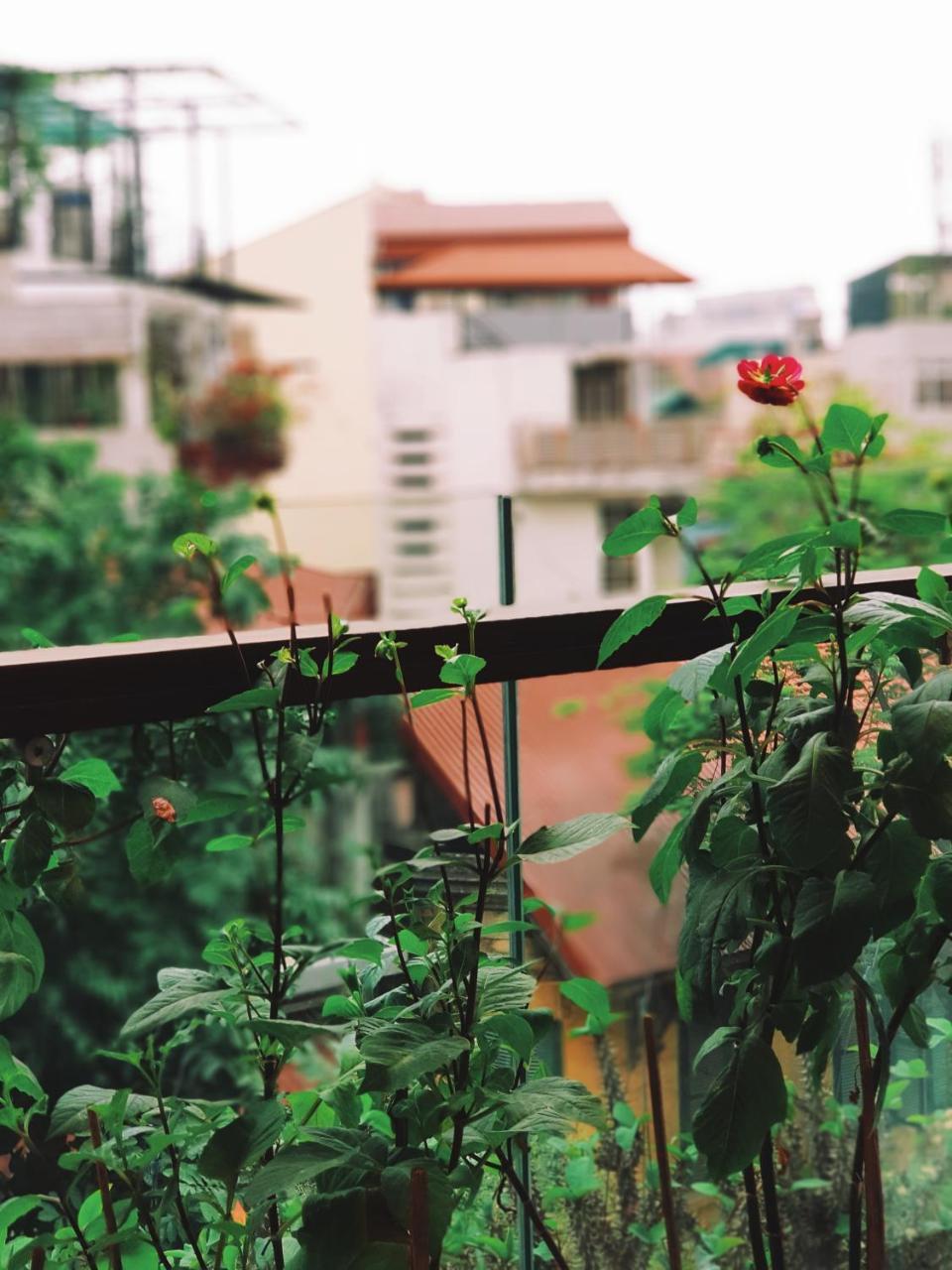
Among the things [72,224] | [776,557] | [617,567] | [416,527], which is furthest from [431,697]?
[416,527]

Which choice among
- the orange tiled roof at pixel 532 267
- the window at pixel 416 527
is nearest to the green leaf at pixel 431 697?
the window at pixel 416 527

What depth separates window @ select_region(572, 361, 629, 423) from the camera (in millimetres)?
15570

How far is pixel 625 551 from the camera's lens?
862mm

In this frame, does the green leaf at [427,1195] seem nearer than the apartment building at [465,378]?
Yes

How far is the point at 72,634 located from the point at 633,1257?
5373 mm

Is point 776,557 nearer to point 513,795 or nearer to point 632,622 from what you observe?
point 632,622

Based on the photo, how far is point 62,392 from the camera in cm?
1234

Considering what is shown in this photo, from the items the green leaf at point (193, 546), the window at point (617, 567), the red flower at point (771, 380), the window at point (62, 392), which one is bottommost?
the window at point (617, 567)

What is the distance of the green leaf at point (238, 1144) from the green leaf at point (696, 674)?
371 millimetres

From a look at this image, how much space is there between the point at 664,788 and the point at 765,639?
0.48 feet

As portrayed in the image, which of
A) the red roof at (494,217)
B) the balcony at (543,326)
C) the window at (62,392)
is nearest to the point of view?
the window at (62,392)

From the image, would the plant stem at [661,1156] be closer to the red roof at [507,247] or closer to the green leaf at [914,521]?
the green leaf at [914,521]

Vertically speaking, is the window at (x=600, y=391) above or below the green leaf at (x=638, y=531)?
above

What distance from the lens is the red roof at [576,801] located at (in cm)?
115
